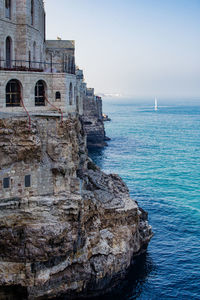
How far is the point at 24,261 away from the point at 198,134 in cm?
10739

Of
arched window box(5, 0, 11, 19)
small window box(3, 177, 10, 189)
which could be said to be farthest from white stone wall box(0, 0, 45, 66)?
small window box(3, 177, 10, 189)

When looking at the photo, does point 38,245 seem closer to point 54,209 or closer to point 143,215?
point 54,209

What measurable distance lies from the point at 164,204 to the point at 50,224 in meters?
28.2

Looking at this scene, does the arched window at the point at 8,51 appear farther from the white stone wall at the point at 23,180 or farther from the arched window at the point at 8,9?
the white stone wall at the point at 23,180

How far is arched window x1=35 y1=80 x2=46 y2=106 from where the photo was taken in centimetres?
3623

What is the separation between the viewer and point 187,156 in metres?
94.0

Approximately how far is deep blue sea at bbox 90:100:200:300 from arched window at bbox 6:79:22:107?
19.0 metres

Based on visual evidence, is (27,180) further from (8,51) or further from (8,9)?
(8,9)

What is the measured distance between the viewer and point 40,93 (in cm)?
3653

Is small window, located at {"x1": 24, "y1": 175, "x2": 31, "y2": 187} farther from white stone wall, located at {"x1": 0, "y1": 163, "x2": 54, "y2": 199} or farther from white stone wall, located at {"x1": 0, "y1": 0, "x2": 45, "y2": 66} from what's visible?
white stone wall, located at {"x1": 0, "y1": 0, "x2": 45, "y2": 66}

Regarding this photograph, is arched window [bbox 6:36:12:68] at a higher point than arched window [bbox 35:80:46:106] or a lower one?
higher

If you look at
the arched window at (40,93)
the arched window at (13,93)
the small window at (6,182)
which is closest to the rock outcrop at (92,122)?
the arched window at (40,93)

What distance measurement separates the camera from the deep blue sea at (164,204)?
1540 inches

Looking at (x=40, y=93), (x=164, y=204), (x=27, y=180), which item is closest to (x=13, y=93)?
(x=40, y=93)
